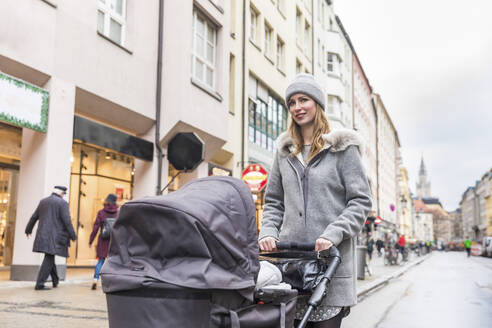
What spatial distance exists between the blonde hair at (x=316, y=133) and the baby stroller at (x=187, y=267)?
79cm

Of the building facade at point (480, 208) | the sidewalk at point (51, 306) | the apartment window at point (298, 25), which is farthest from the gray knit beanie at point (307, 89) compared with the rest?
the building facade at point (480, 208)

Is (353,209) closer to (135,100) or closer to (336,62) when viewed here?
(135,100)

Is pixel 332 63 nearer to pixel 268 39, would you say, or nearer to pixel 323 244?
pixel 268 39

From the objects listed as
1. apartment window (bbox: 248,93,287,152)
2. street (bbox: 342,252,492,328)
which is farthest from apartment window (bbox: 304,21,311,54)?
street (bbox: 342,252,492,328)

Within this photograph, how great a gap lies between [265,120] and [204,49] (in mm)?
8798

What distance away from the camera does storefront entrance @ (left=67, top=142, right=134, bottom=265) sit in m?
17.1

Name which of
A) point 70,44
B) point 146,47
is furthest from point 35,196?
point 146,47

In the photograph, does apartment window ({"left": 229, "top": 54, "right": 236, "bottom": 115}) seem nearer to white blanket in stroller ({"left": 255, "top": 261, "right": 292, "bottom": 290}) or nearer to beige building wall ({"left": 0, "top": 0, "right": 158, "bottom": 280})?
beige building wall ({"left": 0, "top": 0, "right": 158, "bottom": 280})

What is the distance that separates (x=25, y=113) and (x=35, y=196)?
5.75 ft

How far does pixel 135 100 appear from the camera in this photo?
14.5 metres

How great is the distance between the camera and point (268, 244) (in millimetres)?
3033

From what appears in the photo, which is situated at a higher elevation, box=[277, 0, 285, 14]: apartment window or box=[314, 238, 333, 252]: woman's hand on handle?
box=[277, 0, 285, 14]: apartment window

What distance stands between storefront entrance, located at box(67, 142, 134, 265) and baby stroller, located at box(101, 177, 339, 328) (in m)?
14.9

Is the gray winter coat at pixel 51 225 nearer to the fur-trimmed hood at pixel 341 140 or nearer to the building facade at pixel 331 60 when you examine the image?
the fur-trimmed hood at pixel 341 140
